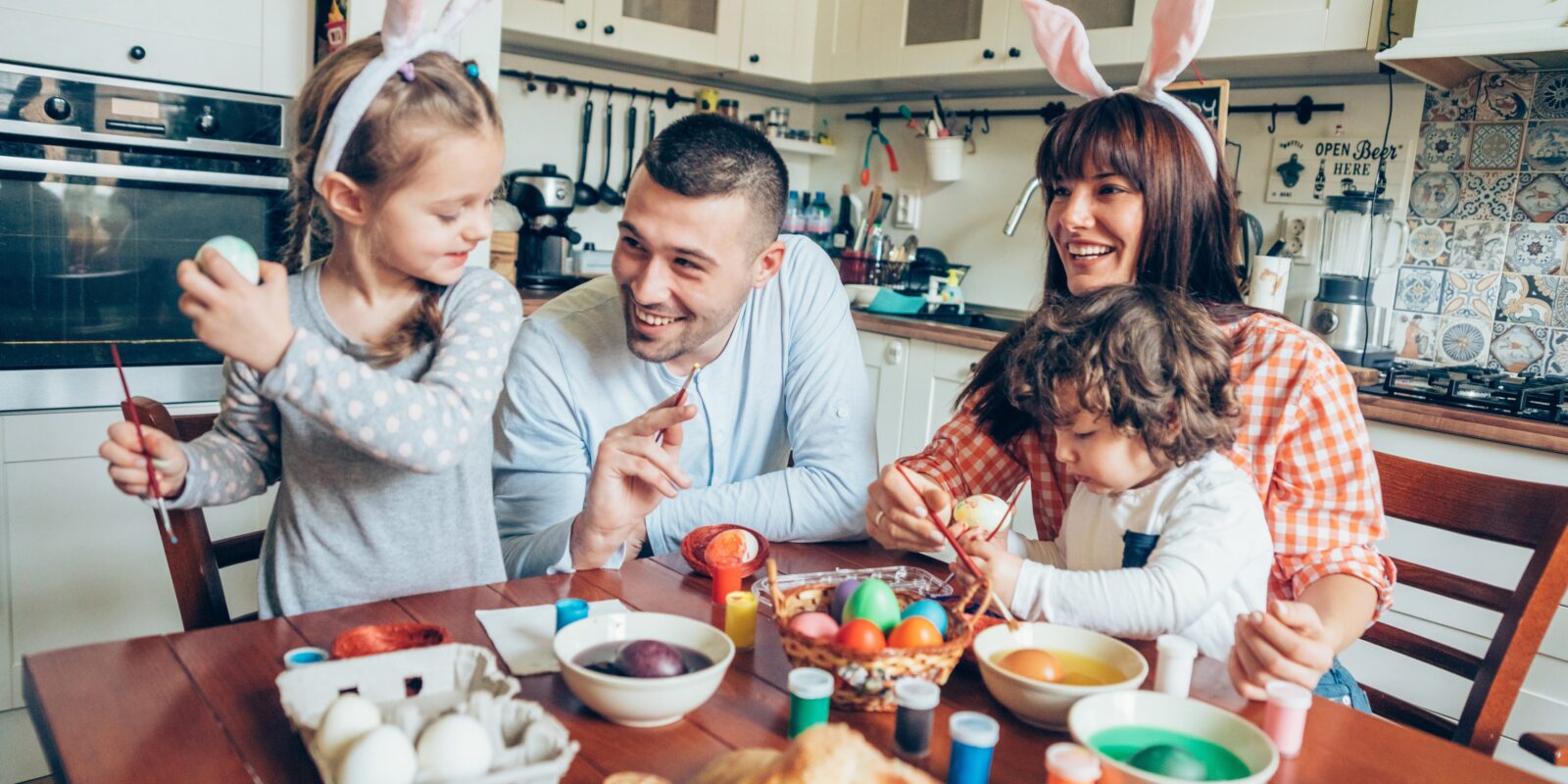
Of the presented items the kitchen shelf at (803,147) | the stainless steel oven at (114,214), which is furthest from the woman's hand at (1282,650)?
the kitchen shelf at (803,147)

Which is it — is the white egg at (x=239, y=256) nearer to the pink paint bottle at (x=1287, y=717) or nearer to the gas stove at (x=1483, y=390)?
the pink paint bottle at (x=1287, y=717)

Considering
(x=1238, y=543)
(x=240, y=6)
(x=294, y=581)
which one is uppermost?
(x=240, y=6)

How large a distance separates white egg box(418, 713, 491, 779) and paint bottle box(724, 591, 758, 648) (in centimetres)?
38

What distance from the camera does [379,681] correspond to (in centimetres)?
91

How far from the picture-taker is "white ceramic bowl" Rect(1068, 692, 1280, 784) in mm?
880

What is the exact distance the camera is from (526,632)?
1139mm

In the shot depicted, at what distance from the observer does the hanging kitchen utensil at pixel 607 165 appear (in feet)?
13.2

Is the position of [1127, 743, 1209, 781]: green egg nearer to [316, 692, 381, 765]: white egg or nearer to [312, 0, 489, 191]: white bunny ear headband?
[316, 692, 381, 765]: white egg

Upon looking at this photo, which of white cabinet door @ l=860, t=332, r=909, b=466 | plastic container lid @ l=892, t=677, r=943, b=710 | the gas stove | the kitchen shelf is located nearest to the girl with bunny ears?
plastic container lid @ l=892, t=677, r=943, b=710

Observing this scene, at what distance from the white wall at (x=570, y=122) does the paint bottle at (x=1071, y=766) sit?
3370mm

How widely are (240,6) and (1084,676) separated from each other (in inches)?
90.6

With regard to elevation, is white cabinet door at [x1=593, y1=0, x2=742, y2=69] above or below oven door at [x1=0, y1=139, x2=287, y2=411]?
above

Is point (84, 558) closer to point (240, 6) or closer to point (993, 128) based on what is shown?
point (240, 6)

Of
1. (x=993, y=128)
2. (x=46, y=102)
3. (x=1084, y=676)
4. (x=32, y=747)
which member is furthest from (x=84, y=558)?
(x=993, y=128)
